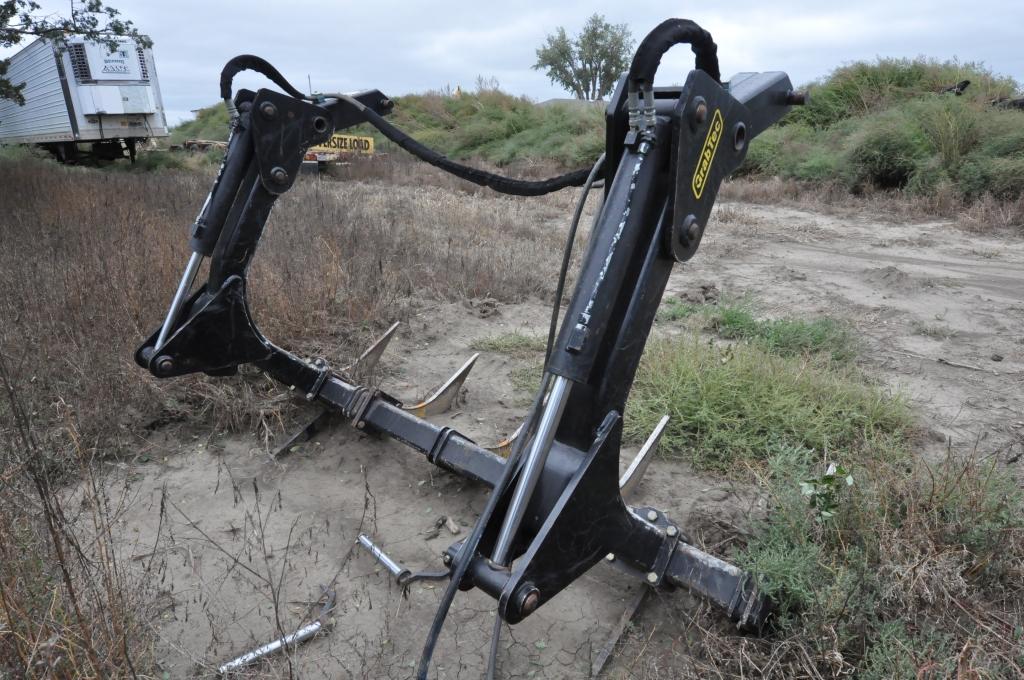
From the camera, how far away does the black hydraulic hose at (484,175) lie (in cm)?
236

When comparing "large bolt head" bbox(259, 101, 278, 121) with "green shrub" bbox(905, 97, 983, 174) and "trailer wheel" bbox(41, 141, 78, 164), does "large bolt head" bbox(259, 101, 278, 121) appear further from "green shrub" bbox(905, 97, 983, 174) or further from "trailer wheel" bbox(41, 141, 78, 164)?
"trailer wheel" bbox(41, 141, 78, 164)

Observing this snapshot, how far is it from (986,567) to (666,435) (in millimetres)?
1447

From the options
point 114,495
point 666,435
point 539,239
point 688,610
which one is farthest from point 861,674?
point 539,239

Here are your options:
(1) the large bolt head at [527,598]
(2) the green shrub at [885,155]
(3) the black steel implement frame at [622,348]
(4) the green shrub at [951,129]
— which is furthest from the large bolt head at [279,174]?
(2) the green shrub at [885,155]

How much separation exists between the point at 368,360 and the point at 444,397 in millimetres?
561

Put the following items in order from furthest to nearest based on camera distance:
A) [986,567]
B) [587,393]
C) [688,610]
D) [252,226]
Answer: [252,226]
[688,610]
[986,567]
[587,393]

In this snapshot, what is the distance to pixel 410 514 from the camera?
2998mm

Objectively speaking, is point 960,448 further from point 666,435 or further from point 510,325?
point 510,325

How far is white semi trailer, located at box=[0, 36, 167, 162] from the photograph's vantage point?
59.6ft

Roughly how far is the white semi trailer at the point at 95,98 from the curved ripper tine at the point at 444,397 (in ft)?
59.8

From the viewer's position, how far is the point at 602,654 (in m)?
2.19

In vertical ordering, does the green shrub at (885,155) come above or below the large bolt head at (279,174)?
below

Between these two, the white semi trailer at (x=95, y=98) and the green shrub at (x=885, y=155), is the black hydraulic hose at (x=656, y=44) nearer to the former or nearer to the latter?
the green shrub at (x=885, y=155)

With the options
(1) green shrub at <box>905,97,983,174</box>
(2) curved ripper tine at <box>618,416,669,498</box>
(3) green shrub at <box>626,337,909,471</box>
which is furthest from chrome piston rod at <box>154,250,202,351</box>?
(1) green shrub at <box>905,97,983,174</box>
